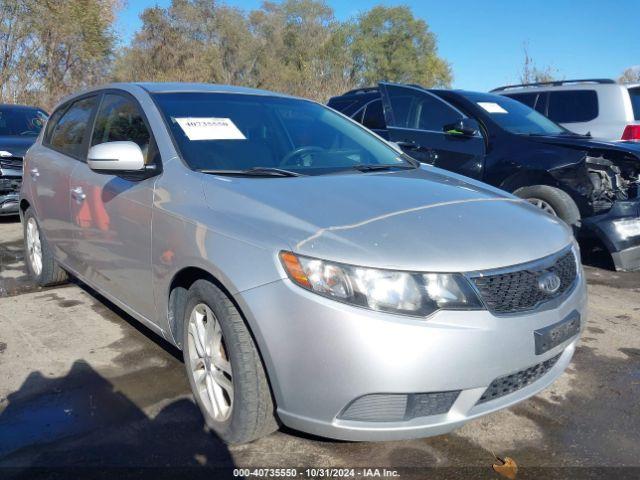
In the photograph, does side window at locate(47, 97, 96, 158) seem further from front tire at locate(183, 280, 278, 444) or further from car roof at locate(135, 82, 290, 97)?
front tire at locate(183, 280, 278, 444)

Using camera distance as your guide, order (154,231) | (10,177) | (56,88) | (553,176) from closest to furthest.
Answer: (154,231) → (553,176) → (10,177) → (56,88)

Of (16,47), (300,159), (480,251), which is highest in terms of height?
(16,47)

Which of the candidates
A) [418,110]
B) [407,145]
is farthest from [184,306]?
[418,110]

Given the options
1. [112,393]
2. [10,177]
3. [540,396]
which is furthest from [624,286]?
[10,177]

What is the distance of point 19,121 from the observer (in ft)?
29.5

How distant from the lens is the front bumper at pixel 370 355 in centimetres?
208

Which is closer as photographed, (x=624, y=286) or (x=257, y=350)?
(x=257, y=350)

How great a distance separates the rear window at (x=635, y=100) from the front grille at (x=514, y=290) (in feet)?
22.2

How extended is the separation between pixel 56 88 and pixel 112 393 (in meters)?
19.2

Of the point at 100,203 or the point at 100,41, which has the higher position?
the point at 100,41

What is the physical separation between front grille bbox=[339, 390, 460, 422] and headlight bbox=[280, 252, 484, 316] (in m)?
0.32

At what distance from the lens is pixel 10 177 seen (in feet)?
24.9

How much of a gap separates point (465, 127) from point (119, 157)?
401cm

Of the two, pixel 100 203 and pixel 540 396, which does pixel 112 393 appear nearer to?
pixel 100 203
